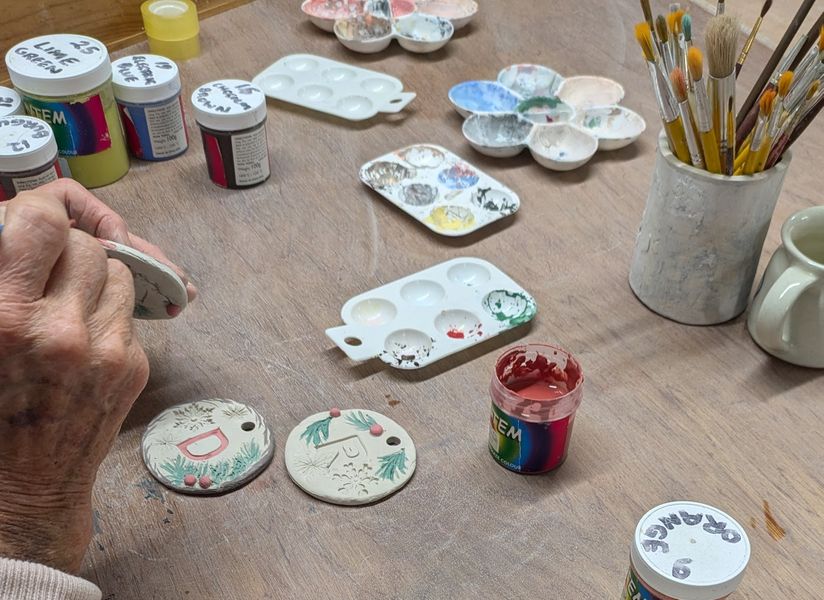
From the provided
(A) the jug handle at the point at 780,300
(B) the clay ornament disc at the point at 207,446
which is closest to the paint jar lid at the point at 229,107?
(B) the clay ornament disc at the point at 207,446

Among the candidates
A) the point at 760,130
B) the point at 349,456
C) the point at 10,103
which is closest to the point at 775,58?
the point at 760,130

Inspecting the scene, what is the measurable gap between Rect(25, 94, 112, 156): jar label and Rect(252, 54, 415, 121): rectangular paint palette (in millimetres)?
260

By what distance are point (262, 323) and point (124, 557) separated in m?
0.28

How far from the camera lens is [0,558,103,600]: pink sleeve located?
22.4 inches

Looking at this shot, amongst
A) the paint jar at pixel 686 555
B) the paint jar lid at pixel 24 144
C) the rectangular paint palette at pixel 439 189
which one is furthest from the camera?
the rectangular paint palette at pixel 439 189

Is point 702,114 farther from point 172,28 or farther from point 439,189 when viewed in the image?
point 172,28

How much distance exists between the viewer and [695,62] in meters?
0.72

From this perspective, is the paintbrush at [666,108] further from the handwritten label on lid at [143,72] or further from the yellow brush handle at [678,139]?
the handwritten label on lid at [143,72]

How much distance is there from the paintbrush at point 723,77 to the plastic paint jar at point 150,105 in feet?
1.96

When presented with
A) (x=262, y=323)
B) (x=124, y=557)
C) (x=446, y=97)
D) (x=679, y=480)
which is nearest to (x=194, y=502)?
(x=124, y=557)

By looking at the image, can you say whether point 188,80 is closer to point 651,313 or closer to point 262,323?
point 262,323

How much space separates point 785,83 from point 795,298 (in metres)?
0.19

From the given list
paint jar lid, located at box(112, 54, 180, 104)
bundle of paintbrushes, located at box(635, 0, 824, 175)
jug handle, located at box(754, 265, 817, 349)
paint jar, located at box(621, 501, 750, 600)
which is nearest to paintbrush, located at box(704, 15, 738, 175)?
bundle of paintbrushes, located at box(635, 0, 824, 175)

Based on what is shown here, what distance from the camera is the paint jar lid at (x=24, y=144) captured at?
91 cm
